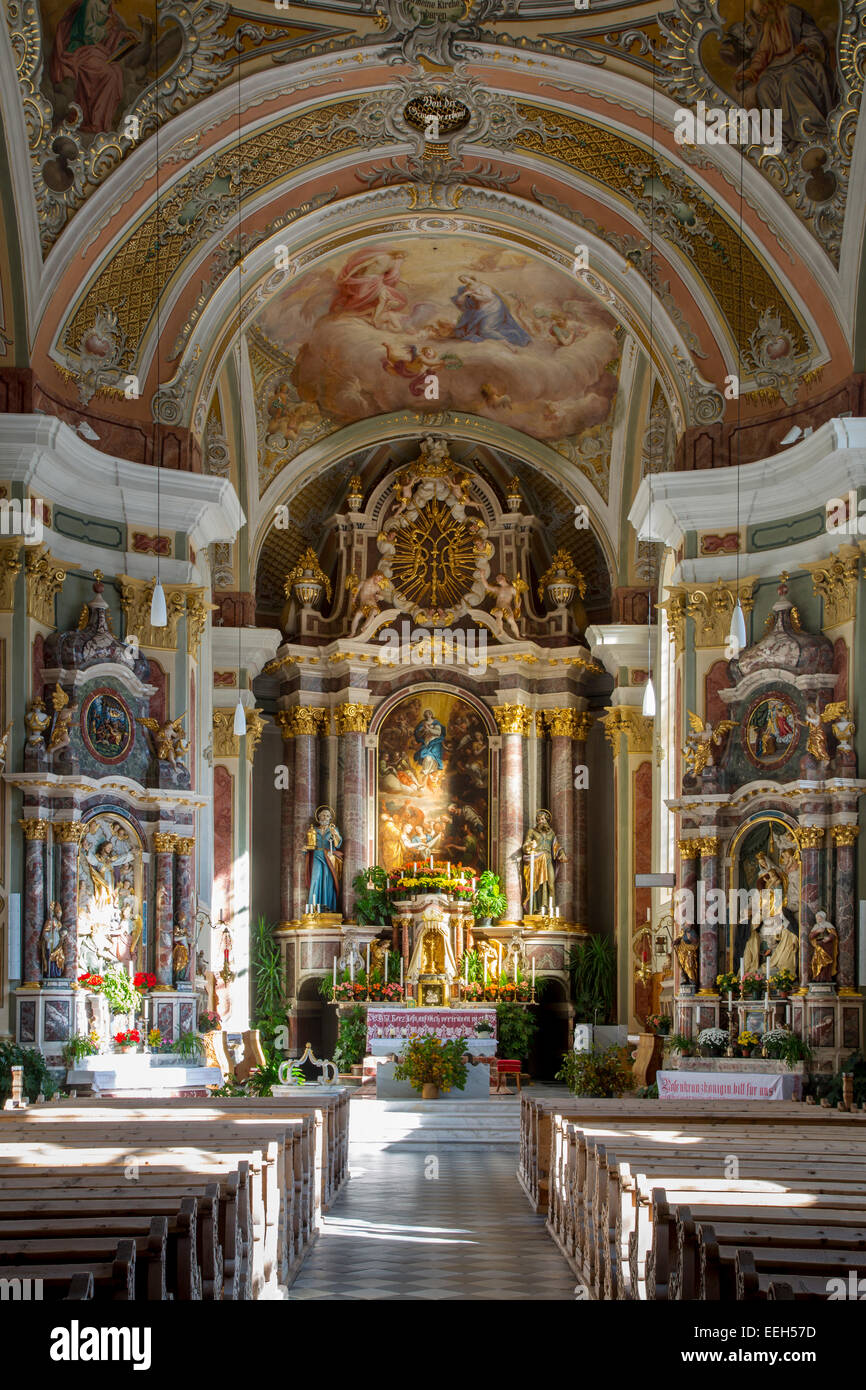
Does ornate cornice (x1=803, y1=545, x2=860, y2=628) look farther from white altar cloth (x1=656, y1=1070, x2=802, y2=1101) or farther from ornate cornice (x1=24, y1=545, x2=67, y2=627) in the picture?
ornate cornice (x1=24, y1=545, x2=67, y2=627)

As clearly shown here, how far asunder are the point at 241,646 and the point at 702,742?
379 inches

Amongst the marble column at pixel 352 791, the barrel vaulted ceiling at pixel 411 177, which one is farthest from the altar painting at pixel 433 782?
Answer: the barrel vaulted ceiling at pixel 411 177

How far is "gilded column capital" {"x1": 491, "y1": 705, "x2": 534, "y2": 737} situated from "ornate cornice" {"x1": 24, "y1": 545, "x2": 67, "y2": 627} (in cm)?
1108

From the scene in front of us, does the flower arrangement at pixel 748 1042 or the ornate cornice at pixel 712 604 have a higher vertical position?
the ornate cornice at pixel 712 604

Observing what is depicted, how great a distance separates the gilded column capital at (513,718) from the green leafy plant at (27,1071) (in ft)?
42.3

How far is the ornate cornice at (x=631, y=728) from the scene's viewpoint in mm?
27266

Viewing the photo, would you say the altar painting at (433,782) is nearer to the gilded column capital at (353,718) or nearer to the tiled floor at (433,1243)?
the gilded column capital at (353,718)

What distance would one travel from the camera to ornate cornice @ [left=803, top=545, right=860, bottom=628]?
18.5 m

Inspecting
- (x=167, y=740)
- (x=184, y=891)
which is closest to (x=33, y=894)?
(x=184, y=891)

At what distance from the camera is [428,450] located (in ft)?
96.2

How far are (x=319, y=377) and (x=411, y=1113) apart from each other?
1298 centimetres

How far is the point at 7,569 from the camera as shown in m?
18.3

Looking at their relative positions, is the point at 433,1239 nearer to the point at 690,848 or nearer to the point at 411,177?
the point at 690,848
